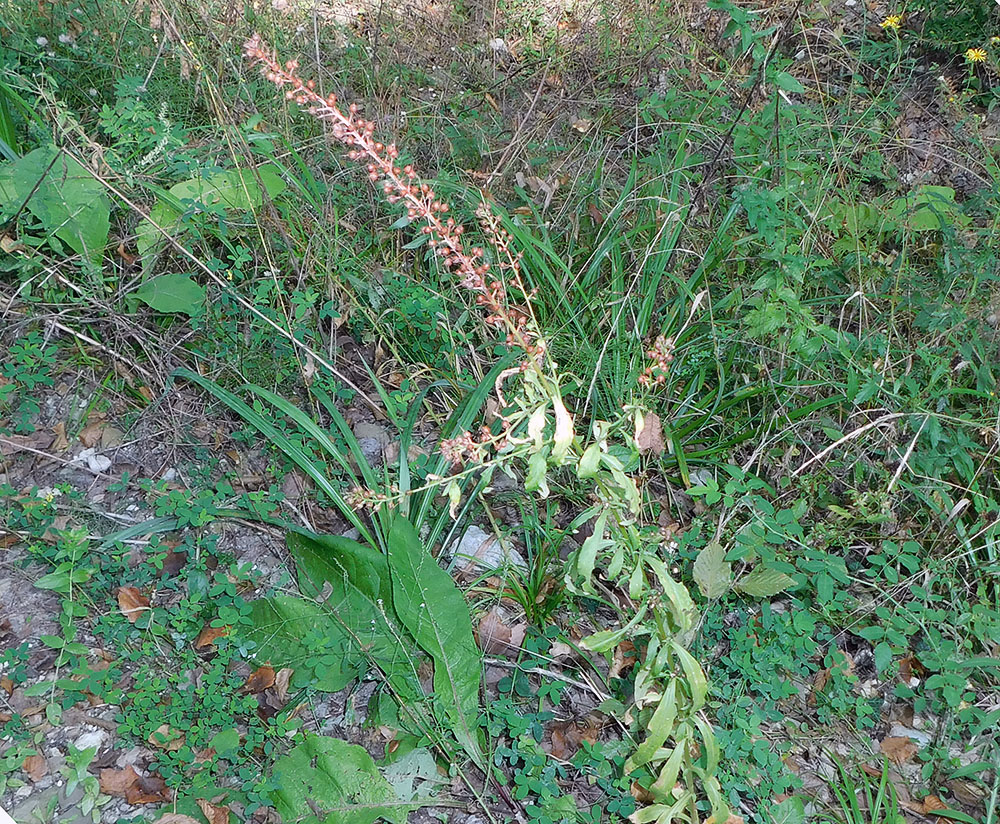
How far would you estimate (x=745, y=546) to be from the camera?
2.30m

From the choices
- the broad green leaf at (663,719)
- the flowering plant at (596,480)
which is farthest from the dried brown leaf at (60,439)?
the broad green leaf at (663,719)

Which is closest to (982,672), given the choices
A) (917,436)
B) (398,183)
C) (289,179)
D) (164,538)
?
(917,436)

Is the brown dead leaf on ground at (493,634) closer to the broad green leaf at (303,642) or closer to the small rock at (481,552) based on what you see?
the small rock at (481,552)

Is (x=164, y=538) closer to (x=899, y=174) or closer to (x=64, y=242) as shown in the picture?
(x=64, y=242)

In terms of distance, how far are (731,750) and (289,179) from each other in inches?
93.3

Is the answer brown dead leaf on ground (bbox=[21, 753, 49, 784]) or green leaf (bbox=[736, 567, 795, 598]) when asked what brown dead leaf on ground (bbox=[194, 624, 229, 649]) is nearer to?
brown dead leaf on ground (bbox=[21, 753, 49, 784])

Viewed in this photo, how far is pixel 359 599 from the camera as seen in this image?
2.21m

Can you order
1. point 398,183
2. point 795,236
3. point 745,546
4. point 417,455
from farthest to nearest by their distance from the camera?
point 795,236 → point 417,455 → point 745,546 → point 398,183

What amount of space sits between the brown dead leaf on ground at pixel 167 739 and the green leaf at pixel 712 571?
1.43m

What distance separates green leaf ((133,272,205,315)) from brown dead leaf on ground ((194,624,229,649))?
1059 millimetres

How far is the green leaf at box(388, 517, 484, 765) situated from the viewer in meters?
2.05

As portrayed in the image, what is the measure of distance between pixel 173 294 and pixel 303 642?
1.30 meters

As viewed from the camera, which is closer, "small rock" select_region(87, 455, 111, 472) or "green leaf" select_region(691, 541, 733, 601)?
"green leaf" select_region(691, 541, 733, 601)

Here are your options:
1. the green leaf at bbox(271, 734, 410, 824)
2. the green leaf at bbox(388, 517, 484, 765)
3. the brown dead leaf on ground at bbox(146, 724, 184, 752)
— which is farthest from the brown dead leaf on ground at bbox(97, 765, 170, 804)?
the green leaf at bbox(388, 517, 484, 765)
